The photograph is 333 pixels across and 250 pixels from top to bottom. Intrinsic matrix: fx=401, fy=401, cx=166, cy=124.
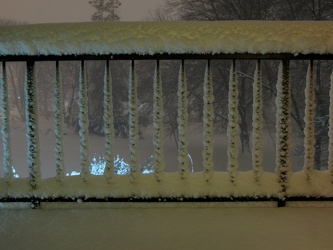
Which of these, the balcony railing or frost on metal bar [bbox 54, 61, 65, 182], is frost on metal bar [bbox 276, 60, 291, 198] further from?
frost on metal bar [bbox 54, 61, 65, 182]

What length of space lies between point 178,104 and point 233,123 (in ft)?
1.29

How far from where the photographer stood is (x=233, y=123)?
272 centimetres

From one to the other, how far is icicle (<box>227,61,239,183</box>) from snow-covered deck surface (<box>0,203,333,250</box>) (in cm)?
28

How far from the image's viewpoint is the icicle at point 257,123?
106 inches

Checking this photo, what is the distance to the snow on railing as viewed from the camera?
2.70 meters

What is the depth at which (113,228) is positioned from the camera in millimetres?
2475

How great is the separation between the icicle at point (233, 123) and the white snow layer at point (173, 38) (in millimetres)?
227

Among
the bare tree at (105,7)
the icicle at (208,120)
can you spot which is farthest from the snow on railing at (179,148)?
the bare tree at (105,7)

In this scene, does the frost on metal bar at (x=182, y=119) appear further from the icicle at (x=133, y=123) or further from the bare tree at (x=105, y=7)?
the bare tree at (x=105, y=7)

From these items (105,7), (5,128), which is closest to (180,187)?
(5,128)

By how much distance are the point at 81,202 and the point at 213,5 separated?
22.5 metres

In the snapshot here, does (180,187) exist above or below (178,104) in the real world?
below

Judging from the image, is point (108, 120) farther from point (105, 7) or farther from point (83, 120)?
point (105, 7)

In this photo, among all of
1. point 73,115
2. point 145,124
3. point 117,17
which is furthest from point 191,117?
point 117,17
